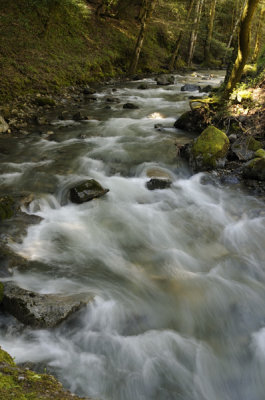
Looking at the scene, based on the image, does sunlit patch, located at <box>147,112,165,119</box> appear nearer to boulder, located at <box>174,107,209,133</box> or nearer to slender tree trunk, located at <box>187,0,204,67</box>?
boulder, located at <box>174,107,209,133</box>

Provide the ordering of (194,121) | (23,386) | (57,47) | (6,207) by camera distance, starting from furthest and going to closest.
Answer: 1. (57,47)
2. (194,121)
3. (6,207)
4. (23,386)

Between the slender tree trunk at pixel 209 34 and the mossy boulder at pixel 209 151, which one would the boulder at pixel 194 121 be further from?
the slender tree trunk at pixel 209 34

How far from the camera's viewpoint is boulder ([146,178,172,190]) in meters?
7.32

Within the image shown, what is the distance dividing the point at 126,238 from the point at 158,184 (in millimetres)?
2176

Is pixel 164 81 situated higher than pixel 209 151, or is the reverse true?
pixel 164 81

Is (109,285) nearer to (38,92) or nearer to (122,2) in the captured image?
(38,92)

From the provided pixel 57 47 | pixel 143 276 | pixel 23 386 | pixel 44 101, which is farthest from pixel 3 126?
pixel 23 386

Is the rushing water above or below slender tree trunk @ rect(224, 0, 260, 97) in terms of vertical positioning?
below

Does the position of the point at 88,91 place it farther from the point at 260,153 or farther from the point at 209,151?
the point at 260,153

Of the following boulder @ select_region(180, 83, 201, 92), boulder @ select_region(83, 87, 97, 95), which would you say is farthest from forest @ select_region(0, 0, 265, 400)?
boulder @ select_region(180, 83, 201, 92)

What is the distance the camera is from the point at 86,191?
655 cm

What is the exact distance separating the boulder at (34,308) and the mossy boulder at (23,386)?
111 cm

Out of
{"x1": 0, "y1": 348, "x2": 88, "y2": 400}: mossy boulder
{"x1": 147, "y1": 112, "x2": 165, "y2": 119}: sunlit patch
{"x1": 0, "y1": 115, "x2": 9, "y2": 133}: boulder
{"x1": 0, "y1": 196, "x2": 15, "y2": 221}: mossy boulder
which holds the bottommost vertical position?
{"x1": 0, "y1": 196, "x2": 15, "y2": 221}: mossy boulder

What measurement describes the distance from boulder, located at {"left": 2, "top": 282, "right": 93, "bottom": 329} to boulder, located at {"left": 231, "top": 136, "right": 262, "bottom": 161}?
20.8ft
